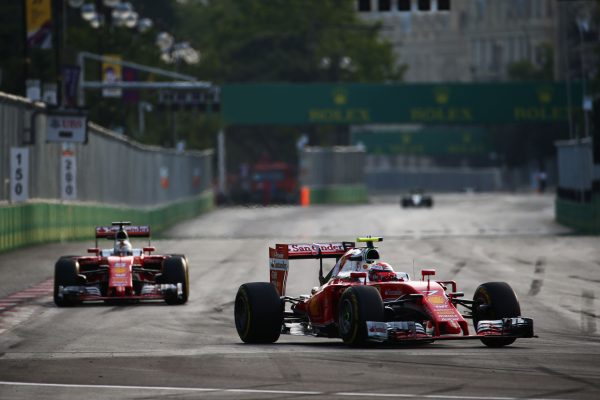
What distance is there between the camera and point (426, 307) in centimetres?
1559

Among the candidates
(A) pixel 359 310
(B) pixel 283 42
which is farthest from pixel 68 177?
(B) pixel 283 42

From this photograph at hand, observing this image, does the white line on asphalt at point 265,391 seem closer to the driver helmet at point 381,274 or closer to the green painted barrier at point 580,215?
the driver helmet at point 381,274

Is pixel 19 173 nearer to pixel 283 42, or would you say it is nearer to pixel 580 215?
pixel 580 215

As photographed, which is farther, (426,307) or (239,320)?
(239,320)

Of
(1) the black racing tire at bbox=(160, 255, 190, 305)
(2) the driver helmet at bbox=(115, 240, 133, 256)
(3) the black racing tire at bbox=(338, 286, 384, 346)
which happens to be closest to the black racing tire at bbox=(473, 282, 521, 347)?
(3) the black racing tire at bbox=(338, 286, 384, 346)

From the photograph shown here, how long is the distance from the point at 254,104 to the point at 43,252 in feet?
180

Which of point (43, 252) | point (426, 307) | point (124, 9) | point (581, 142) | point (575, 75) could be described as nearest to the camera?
point (426, 307)

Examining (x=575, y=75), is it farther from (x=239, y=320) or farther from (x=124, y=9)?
(x=239, y=320)

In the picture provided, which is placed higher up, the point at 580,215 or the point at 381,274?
the point at 580,215

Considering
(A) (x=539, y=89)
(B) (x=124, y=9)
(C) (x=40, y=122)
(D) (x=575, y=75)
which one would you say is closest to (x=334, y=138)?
(D) (x=575, y=75)

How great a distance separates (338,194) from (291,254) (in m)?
87.3

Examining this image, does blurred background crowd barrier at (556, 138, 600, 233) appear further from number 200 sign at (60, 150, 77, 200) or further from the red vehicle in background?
the red vehicle in background

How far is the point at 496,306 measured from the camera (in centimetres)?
1598

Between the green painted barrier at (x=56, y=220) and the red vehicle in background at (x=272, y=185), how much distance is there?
45.7 metres
